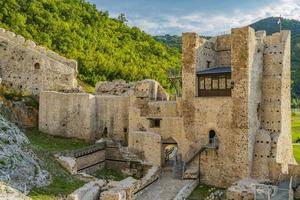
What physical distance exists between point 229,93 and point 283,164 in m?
5.79

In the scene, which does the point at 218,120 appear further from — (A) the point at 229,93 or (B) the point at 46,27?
(B) the point at 46,27

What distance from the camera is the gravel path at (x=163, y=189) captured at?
26.0 metres

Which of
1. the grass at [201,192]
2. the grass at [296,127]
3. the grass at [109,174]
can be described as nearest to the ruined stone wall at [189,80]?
the grass at [201,192]

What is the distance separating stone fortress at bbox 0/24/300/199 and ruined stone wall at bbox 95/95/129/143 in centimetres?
8

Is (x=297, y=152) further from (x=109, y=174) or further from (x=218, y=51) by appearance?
(x=109, y=174)

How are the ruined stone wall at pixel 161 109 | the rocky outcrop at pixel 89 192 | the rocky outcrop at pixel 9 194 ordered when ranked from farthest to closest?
the ruined stone wall at pixel 161 109 < the rocky outcrop at pixel 89 192 < the rocky outcrop at pixel 9 194

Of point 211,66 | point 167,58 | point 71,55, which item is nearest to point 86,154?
point 211,66

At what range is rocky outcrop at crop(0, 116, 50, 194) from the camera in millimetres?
20297

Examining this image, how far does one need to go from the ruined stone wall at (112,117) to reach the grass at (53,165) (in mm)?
2343

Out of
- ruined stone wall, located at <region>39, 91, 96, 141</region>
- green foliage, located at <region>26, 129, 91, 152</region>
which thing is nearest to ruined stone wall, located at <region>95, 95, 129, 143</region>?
ruined stone wall, located at <region>39, 91, 96, 141</region>

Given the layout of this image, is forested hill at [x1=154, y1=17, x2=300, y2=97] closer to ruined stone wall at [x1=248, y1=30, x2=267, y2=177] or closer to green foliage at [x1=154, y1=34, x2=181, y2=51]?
green foliage at [x1=154, y1=34, x2=181, y2=51]

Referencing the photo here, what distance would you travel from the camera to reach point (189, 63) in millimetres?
30797

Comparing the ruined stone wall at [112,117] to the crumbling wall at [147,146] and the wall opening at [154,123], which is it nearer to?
the wall opening at [154,123]

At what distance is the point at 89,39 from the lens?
55844mm
